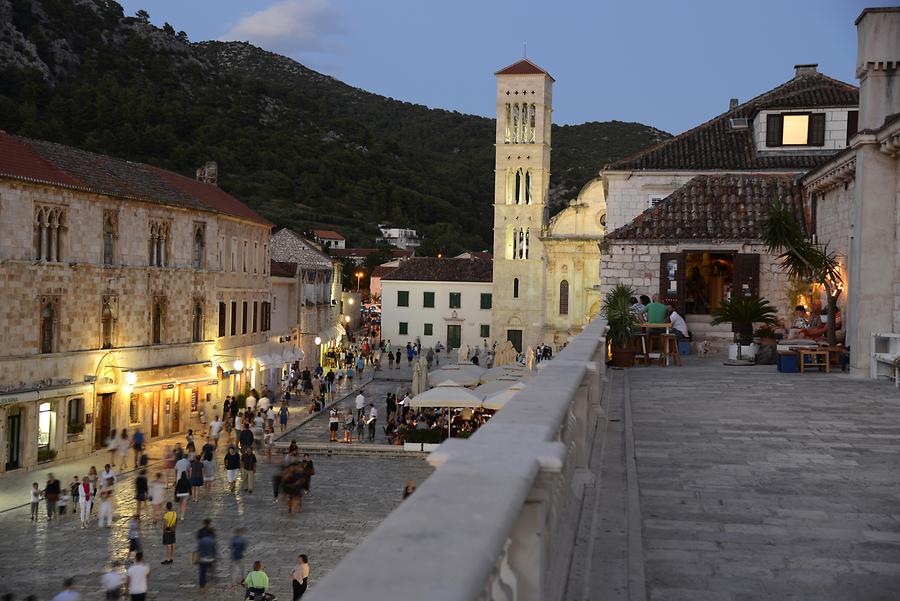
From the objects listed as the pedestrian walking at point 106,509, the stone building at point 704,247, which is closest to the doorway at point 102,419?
the pedestrian walking at point 106,509

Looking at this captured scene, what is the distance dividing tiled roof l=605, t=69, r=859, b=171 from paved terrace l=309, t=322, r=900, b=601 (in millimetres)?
23377

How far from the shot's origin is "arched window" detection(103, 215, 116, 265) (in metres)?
32.4

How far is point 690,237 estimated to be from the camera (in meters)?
22.4

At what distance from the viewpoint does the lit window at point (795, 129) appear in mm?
34438

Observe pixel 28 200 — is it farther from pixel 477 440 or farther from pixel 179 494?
pixel 477 440

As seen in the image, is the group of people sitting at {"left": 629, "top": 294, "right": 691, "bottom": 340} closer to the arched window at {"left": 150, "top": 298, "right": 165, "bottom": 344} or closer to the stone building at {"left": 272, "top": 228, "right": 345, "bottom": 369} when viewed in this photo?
the arched window at {"left": 150, "top": 298, "right": 165, "bottom": 344}

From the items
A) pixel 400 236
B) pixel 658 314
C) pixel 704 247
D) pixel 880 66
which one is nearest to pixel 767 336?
pixel 658 314

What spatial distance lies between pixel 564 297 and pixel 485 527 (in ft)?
229

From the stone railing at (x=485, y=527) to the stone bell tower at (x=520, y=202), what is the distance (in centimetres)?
6734

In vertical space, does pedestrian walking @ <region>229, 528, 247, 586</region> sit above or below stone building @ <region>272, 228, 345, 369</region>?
below

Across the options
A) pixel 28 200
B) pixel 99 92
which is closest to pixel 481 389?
pixel 28 200

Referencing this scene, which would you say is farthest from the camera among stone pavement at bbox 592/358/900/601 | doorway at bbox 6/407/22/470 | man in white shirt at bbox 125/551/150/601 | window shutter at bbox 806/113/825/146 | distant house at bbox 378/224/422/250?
distant house at bbox 378/224/422/250

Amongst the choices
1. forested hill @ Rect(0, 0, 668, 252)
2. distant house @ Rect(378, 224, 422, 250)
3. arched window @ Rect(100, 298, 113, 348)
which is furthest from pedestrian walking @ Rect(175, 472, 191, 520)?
distant house @ Rect(378, 224, 422, 250)

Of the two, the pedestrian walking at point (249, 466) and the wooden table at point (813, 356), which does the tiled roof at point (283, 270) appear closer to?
the pedestrian walking at point (249, 466)
